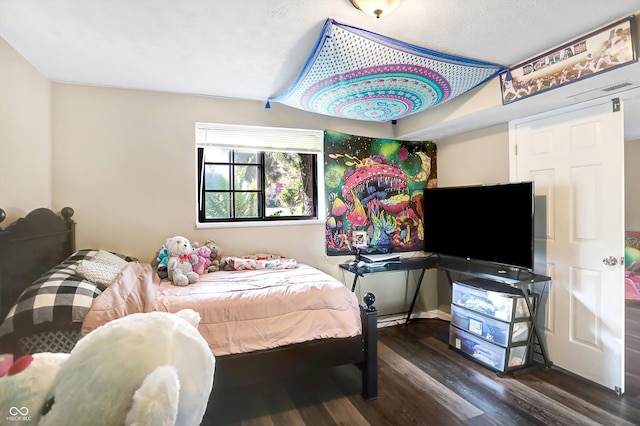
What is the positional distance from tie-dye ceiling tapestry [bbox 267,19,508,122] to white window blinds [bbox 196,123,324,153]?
0.49 metres

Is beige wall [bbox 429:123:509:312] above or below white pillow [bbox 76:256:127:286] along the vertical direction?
above

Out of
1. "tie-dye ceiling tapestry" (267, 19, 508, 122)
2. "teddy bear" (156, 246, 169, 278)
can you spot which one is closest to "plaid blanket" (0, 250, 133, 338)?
"teddy bear" (156, 246, 169, 278)

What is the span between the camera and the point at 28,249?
6.23 feet

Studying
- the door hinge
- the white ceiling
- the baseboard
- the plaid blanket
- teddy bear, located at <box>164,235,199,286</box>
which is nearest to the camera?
the plaid blanket

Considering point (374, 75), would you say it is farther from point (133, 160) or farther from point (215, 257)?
point (133, 160)

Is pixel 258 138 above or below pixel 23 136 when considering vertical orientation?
above

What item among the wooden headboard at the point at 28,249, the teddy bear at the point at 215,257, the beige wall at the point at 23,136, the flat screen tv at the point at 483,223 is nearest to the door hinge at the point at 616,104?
the flat screen tv at the point at 483,223

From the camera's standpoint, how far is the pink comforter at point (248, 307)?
1.79m

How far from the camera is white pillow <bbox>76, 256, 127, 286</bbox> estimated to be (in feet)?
5.96

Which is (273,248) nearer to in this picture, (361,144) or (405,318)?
(361,144)

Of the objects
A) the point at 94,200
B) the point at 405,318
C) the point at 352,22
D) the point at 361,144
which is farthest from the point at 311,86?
the point at 405,318

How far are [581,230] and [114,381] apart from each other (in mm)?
2908

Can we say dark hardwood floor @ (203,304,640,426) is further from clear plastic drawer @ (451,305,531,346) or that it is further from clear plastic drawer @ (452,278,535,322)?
clear plastic drawer @ (452,278,535,322)

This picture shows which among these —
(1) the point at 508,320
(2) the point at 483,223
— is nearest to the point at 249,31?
(2) the point at 483,223
